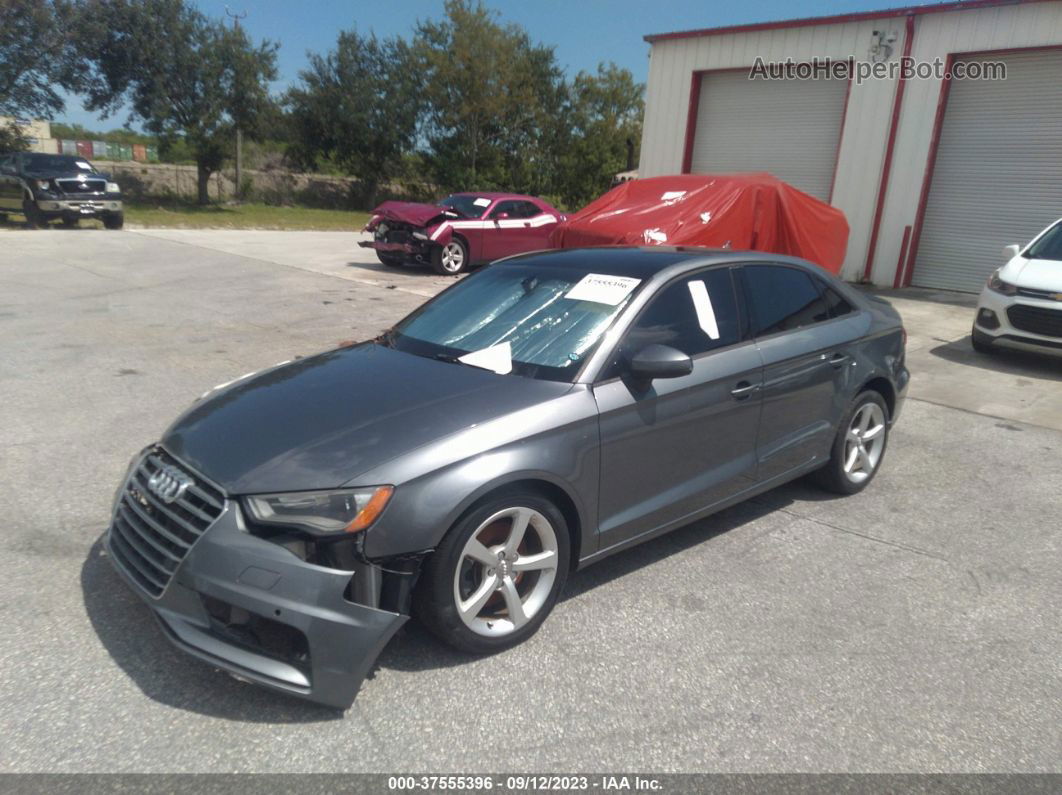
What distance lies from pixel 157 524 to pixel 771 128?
50.7ft

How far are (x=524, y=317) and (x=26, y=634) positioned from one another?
2.47m

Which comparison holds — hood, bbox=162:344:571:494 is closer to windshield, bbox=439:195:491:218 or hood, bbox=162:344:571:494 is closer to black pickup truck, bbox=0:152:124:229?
windshield, bbox=439:195:491:218

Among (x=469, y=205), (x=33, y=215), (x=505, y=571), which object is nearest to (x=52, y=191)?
(x=33, y=215)

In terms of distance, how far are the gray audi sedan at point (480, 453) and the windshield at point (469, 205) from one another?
1137 centimetres

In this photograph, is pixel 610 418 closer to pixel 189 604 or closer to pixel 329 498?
pixel 329 498

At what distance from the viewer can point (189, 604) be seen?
283 centimetres

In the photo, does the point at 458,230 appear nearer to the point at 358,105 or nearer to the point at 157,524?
the point at 157,524

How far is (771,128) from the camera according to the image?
634 inches

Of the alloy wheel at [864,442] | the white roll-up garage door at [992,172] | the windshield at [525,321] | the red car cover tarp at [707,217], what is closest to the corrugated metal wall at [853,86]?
the white roll-up garage door at [992,172]

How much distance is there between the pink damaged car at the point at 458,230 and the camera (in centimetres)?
1510

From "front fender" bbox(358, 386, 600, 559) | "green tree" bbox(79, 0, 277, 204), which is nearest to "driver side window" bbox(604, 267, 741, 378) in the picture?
"front fender" bbox(358, 386, 600, 559)

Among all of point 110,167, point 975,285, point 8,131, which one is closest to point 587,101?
point 110,167

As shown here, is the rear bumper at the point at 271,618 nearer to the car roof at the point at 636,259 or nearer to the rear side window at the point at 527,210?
the car roof at the point at 636,259

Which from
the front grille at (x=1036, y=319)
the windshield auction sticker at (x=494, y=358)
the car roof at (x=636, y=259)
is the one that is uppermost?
the car roof at (x=636, y=259)
